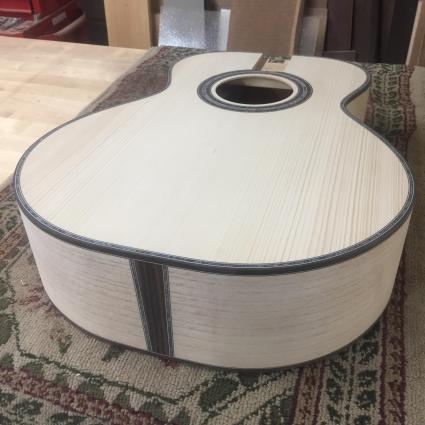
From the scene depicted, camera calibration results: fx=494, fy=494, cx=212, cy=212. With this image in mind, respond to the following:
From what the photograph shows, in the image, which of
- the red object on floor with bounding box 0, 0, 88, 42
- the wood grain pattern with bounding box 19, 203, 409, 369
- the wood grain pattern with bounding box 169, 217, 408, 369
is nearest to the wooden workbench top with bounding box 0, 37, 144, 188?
the red object on floor with bounding box 0, 0, 88, 42

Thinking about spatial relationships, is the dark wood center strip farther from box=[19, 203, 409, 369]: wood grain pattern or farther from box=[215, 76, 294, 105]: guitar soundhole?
box=[215, 76, 294, 105]: guitar soundhole

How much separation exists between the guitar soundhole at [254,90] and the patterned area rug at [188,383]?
1.84 feet

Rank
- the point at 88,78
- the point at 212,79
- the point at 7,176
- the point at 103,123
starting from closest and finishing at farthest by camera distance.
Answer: the point at 103,123 → the point at 212,79 → the point at 7,176 → the point at 88,78

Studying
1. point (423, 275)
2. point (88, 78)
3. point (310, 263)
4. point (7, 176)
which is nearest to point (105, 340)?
point (310, 263)

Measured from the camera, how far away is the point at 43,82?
1.92 m

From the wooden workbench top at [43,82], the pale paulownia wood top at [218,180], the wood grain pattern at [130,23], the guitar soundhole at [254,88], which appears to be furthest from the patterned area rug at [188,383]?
the wood grain pattern at [130,23]

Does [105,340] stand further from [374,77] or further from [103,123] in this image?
[374,77]

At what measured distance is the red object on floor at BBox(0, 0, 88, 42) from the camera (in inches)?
90.0

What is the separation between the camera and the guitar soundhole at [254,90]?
1228 mm

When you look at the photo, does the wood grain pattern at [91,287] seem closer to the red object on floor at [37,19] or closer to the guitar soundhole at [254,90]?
the guitar soundhole at [254,90]

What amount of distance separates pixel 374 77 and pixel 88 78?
3.54 ft

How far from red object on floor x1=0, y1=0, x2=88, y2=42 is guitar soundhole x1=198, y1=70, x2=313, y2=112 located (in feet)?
4.68

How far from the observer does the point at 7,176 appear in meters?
1.41

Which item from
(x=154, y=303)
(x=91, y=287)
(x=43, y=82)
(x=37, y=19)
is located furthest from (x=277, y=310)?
(x=37, y=19)
